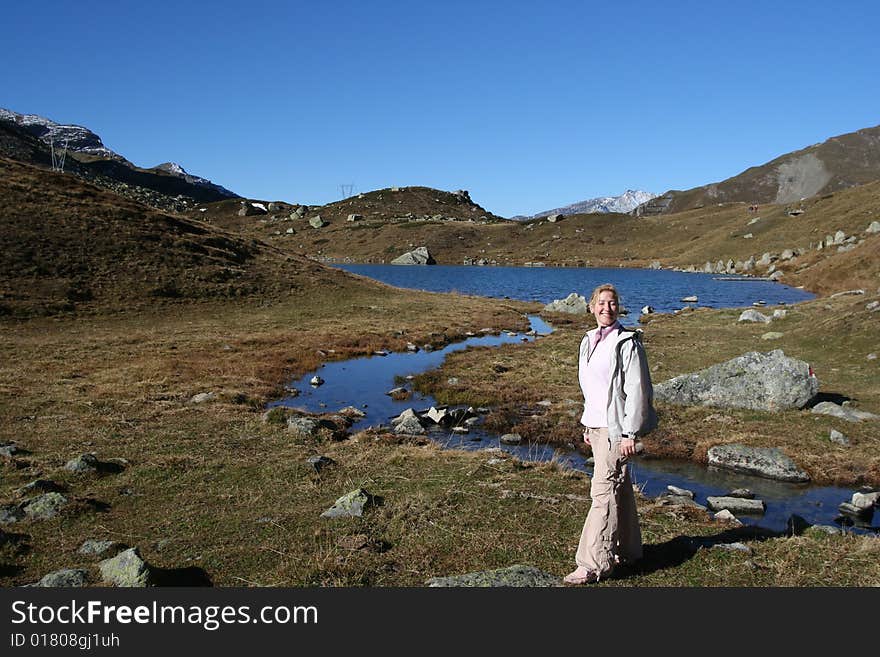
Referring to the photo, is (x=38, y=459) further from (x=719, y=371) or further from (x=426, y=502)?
(x=719, y=371)

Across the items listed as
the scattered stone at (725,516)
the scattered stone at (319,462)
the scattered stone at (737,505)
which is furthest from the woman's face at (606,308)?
the scattered stone at (319,462)

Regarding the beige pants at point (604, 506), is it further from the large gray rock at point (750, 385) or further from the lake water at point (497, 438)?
the large gray rock at point (750, 385)

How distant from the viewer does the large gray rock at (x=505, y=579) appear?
853 cm

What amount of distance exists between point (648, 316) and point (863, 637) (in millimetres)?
62605

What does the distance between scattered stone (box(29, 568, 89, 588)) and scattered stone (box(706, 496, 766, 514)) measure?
15.2 meters

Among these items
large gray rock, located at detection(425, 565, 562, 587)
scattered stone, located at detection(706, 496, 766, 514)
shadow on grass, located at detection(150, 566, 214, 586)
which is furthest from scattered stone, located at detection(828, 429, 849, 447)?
shadow on grass, located at detection(150, 566, 214, 586)

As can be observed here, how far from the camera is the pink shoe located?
8.77 m

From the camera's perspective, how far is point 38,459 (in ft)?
51.3

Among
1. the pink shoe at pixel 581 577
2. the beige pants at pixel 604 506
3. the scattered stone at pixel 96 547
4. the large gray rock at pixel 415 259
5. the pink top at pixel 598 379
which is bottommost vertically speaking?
the scattered stone at pixel 96 547

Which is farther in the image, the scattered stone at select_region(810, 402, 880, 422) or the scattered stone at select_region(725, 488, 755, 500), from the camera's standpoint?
the scattered stone at select_region(810, 402, 880, 422)

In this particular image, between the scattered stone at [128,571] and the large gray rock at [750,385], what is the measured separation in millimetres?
22782

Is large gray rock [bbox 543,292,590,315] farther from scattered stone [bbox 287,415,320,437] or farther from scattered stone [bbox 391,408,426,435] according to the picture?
scattered stone [bbox 287,415,320,437]

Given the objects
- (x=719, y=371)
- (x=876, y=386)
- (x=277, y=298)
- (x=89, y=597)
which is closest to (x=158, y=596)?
(x=89, y=597)

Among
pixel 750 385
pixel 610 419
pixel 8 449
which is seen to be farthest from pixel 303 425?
pixel 750 385
